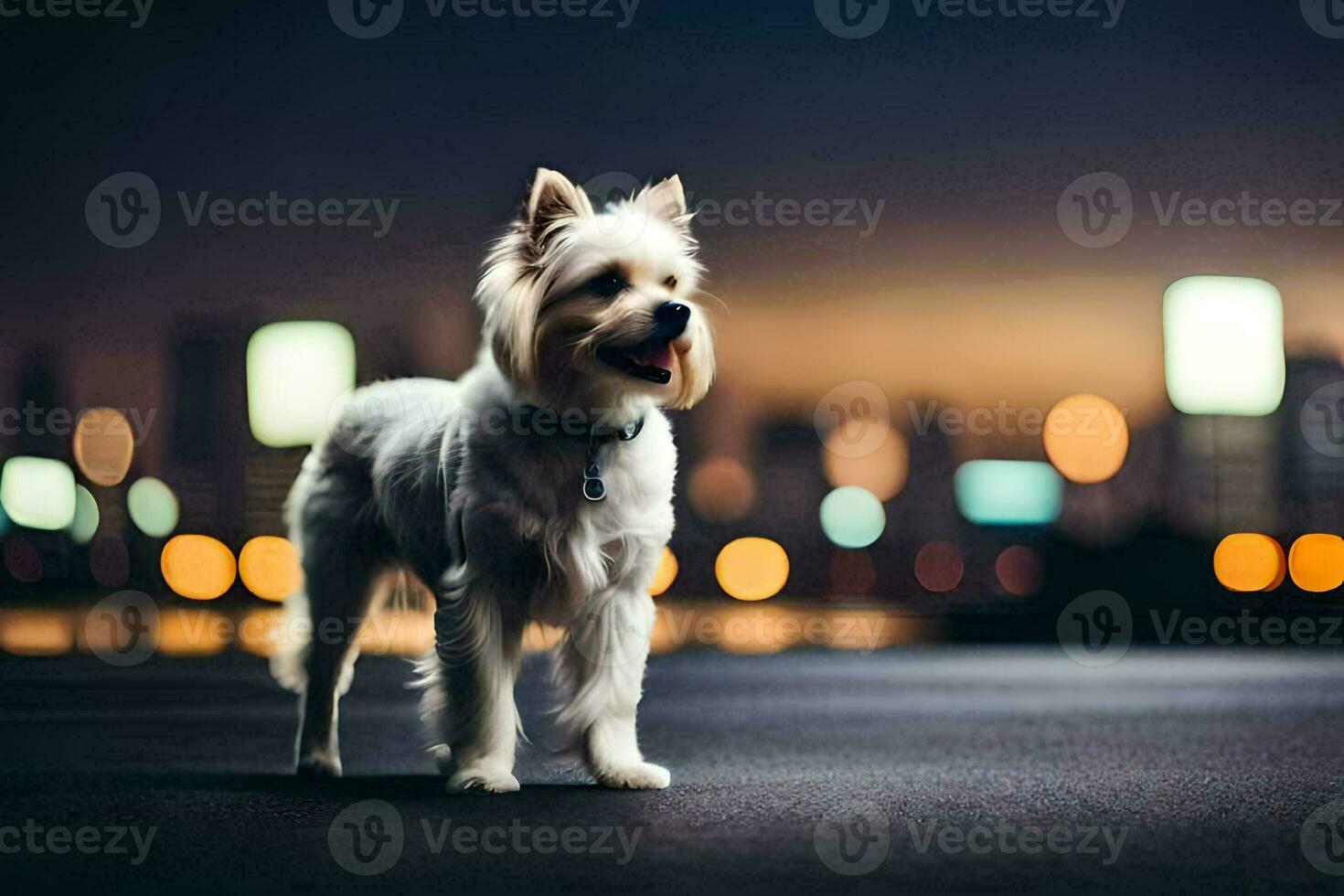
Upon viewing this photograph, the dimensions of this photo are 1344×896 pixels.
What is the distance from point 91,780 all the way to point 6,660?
11021mm

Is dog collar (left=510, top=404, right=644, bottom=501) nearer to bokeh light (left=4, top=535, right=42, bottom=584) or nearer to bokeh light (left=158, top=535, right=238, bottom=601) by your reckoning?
bokeh light (left=158, top=535, right=238, bottom=601)

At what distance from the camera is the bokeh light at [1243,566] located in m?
31.4

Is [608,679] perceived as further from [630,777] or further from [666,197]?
[666,197]

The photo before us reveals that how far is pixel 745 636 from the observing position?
24500 millimetres

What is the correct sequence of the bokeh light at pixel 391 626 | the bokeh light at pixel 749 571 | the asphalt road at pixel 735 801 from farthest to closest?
the bokeh light at pixel 749 571 < the bokeh light at pixel 391 626 < the asphalt road at pixel 735 801

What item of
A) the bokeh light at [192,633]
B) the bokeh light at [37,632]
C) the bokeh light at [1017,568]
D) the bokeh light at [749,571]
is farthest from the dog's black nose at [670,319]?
the bokeh light at [1017,568]

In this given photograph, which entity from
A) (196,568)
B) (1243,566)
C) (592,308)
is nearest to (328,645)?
(592,308)

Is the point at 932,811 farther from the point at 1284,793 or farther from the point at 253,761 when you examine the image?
the point at 253,761

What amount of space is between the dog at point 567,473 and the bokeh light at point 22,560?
4276cm

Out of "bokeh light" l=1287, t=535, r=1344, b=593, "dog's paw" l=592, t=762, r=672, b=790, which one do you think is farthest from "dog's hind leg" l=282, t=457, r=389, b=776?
"bokeh light" l=1287, t=535, r=1344, b=593

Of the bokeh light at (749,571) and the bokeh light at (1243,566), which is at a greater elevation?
the bokeh light at (1243,566)

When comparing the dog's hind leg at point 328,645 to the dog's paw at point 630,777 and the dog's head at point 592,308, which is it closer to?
the dog's paw at point 630,777

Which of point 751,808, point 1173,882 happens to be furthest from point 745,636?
point 1173,882

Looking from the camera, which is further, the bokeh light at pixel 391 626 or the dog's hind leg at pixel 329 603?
the bokeh light at pixel 391 626
